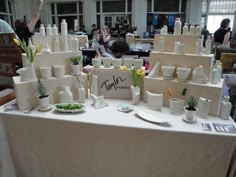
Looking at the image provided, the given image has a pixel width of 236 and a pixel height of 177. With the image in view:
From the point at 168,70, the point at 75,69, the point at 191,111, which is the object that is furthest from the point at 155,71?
the point at 75,69

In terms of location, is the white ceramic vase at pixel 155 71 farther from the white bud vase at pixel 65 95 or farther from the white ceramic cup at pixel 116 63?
the white bud vase at pixel 65 95

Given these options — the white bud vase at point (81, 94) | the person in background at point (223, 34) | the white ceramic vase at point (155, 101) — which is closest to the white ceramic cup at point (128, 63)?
the white ceramic vase at point (155, 101)

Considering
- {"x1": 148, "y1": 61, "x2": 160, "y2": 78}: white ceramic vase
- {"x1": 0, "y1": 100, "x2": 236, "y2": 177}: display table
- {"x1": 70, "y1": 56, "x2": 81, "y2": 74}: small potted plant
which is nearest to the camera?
{"x1": 0, "y1": 100, "x2": 236, "y2": 177}: display table

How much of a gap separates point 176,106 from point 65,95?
0.86 m

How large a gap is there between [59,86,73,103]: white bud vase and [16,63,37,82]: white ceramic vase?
242 millimetres

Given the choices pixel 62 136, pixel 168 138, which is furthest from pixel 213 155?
pixel 62 136

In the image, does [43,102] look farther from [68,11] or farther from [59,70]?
[68,11]

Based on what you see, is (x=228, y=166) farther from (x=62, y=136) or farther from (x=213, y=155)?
(x=62, y=136)

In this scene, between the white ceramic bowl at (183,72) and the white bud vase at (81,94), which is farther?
the white bud vase at (81,94)

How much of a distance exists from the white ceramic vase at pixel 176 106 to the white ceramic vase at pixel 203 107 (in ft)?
0.38

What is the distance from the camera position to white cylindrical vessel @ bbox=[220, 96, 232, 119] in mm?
1364

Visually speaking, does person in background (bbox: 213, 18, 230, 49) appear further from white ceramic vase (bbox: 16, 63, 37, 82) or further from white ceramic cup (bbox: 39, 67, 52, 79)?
white ceramic vase (bbox: 16, 63, 37, 82)

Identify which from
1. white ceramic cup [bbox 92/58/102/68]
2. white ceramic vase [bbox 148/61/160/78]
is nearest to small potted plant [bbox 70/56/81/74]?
white ceramic cup [bbox 92/58/102/68]

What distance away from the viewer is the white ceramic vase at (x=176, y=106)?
142 centimetres
